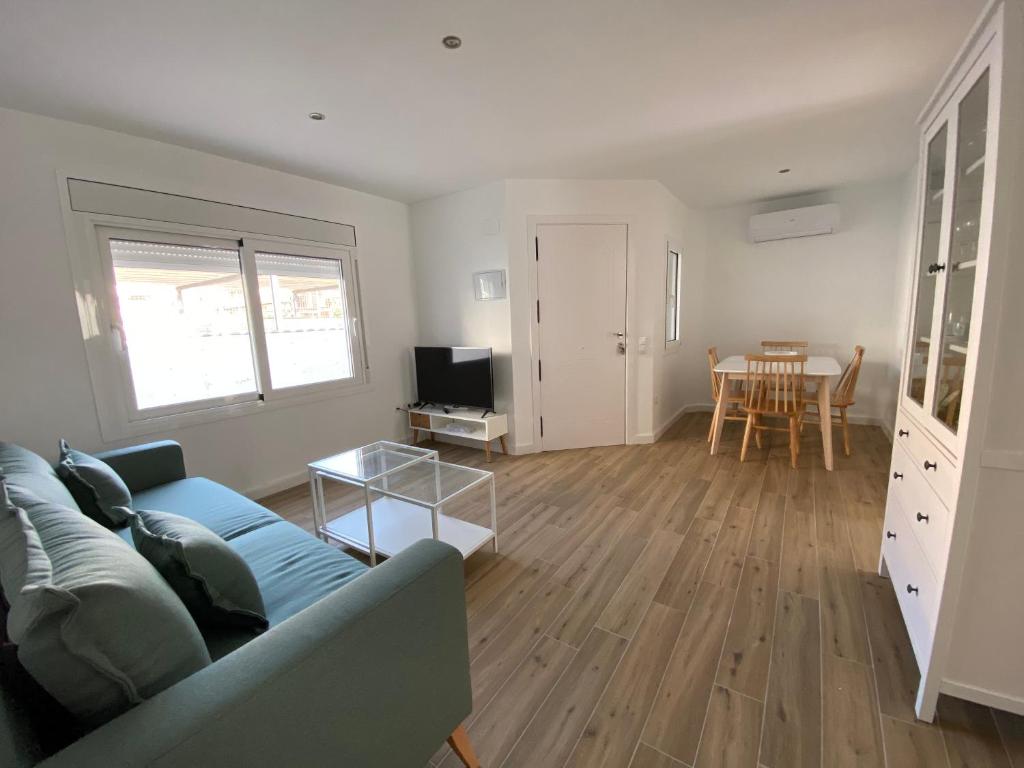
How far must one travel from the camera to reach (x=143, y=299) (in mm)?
2525

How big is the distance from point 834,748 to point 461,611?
3.79ft

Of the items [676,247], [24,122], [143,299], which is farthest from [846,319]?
[24,122]

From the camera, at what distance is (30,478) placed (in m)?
1.43

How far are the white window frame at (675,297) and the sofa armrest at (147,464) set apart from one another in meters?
3.96

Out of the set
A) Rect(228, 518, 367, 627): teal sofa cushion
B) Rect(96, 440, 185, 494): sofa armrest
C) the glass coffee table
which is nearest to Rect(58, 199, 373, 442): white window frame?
Rect(96, 440, 185, 494): sofa armrest

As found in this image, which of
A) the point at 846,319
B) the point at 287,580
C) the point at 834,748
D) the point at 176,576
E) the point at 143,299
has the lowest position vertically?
the point at 834,748

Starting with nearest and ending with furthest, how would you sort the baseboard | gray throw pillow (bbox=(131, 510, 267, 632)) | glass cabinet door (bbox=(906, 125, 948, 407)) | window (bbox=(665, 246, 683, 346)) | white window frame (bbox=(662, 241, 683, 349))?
gray throw pillow (bbox=(131, 510, 267, 632)) → the baseboard → glass cabinet door (bbox=(906, 125, 948, 407)) → white window frame (bbox=(662, 241, 683, 349)) → window (bbox=(665, 246, 683, 346))

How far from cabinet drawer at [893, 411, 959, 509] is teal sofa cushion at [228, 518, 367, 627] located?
1.87 metres

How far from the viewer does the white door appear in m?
3.62

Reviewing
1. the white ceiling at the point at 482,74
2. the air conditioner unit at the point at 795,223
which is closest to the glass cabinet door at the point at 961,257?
the white ceiling at the point at 482,74

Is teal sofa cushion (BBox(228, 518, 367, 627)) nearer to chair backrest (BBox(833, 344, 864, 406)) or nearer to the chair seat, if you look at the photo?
the chair seat

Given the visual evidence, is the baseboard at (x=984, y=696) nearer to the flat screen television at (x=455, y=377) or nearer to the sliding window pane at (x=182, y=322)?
the flat screen television at (x=455, y=377)

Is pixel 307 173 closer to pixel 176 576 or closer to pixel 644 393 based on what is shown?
pixel 176 576

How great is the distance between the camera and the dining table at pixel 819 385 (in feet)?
10.4
